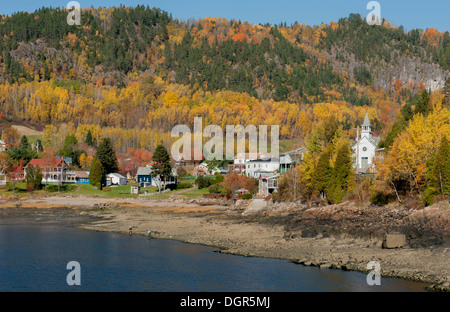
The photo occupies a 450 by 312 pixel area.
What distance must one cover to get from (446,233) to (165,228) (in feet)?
89.0

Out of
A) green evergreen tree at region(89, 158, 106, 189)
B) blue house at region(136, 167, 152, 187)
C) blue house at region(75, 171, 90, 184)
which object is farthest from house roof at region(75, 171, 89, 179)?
blue house at region(136, 167, 152, 187)

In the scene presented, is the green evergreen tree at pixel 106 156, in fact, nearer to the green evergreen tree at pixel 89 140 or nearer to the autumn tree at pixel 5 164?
the autumn tree at pixel 5 164

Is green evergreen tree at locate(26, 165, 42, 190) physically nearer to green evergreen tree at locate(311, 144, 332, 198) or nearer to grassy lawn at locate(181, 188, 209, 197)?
grassy lawn at locate(181, 188, 209, 197)

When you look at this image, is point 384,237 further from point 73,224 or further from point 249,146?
point 249,146

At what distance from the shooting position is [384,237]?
119 feet

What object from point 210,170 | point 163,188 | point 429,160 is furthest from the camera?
point 210,170

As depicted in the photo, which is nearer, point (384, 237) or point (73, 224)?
point (384, 237)

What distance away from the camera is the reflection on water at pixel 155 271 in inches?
1133

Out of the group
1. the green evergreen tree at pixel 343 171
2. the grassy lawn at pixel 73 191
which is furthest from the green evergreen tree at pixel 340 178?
the grassy lawn at pixel 73 191

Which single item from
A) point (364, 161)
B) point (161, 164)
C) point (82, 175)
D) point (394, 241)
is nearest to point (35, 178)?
point (82, 175)

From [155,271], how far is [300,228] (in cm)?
1640

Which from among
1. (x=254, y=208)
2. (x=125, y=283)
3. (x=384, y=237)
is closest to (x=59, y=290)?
(x=125, y=283)

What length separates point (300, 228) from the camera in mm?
44844

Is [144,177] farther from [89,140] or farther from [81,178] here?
[89,140]
